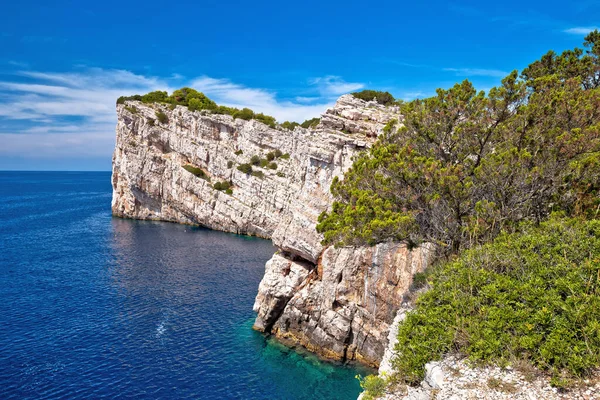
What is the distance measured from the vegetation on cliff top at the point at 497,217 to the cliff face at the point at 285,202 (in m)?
5.34

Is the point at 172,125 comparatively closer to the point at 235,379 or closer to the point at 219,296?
the point at 219,296

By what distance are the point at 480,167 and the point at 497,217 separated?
9.21ft

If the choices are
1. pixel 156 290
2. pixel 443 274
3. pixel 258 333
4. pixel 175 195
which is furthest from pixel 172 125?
pixel 443 274

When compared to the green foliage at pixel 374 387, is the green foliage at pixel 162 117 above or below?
above

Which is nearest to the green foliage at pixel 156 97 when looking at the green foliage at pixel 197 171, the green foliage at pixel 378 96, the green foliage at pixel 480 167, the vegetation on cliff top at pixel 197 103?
the vegetation on cliff top at pixel 197 103

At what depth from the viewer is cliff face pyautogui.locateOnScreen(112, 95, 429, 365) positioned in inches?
1236

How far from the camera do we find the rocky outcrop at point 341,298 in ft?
93.8

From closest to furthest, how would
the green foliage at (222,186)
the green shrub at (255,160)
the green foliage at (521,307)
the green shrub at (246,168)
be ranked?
the green foliage at (521,307)
the green shrub at (246,168)
the green shrub at (255,160)
the green foliage at (222,186)

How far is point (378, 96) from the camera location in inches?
2299

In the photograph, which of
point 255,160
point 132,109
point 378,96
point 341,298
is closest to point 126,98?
point 132,109

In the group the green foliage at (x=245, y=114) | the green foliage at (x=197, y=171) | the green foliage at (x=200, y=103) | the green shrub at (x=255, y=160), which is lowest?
the green foliage at (x=197, y=171)

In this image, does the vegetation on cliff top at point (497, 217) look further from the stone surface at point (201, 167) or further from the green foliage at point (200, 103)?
the green foliage at point (200, 103)

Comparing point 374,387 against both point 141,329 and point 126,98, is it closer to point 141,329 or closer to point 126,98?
point 141,329

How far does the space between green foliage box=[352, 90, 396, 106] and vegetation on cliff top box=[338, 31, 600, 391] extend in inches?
1226
